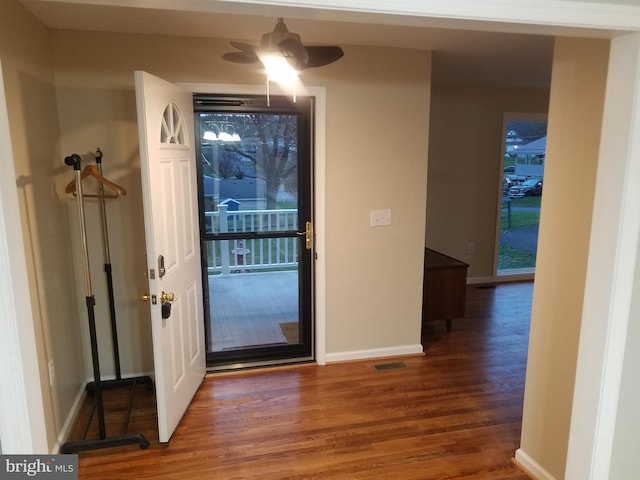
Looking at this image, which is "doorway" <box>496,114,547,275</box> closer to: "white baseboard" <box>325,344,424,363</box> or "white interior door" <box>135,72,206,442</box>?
"white baseboard" <box>325,344,424,363</box>

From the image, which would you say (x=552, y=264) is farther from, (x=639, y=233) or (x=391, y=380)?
(x=391, y=380)

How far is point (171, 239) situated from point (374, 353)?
1939 millimetres

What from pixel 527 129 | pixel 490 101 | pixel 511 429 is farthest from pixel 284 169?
pixel 527 129

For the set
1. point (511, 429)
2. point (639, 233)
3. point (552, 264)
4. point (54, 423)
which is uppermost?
point (639, 233)

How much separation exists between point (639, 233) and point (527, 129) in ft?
15.4

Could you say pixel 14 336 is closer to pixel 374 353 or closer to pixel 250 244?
pixel 250 244

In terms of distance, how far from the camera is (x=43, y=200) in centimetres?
249

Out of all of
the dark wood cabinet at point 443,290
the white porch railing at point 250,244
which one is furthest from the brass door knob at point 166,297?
the dark wood cabinet at point 443,290

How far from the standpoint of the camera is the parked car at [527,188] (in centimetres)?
619

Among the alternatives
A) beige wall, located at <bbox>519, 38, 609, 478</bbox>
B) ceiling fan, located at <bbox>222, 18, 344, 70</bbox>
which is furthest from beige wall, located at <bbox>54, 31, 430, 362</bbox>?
beige wall, located at <bbox>519, 38, 609, 478</bbox>

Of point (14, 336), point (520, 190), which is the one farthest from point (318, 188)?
point (520, 190)

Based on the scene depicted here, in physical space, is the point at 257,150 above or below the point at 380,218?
above

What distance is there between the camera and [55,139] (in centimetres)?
281

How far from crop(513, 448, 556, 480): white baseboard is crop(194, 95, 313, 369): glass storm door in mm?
1688
